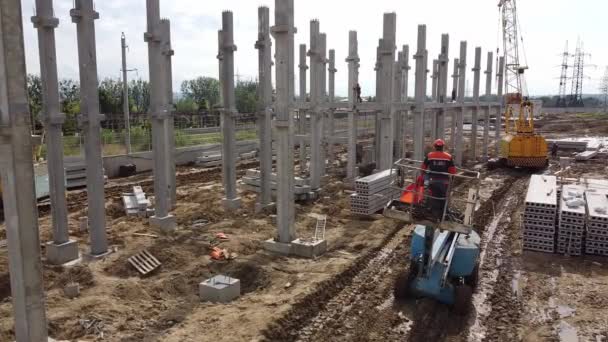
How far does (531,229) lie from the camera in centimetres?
1080

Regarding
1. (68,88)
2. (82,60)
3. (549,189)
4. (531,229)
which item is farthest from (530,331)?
(68,88)

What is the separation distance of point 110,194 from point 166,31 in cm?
593

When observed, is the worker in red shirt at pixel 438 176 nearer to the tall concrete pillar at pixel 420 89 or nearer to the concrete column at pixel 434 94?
the tall concrete pillar at pixel 420 89

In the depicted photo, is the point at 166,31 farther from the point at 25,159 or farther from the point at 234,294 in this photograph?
the point at 25,159

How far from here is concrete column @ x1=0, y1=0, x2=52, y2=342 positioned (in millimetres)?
4059

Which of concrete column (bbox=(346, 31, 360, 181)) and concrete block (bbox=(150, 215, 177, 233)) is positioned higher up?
concrete column (bbox=(346, 31, 360, 181))

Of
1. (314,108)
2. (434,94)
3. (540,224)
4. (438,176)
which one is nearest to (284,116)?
(438,176)

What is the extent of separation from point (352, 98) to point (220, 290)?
10.0m

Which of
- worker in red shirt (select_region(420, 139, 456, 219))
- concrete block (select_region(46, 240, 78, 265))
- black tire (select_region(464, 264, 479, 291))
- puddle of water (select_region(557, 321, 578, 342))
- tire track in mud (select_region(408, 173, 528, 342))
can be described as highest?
worker in red shirt (select_region(420, 139, 456, 219))

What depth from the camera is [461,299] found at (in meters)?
7.31

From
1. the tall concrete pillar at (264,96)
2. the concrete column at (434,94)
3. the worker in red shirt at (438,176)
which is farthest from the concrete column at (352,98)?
the worker in red shirt at (438,176)

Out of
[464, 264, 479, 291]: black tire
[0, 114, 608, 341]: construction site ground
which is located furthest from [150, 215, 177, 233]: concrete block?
[464, 264, 479, 291]: black tire

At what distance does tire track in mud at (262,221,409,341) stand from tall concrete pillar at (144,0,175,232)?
4466 mm

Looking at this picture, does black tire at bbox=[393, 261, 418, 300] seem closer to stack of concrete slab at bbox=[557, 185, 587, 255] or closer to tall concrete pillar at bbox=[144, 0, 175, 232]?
stack of concrete slab at bbox=[557, 185, 587, 255]
